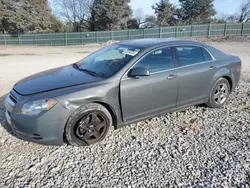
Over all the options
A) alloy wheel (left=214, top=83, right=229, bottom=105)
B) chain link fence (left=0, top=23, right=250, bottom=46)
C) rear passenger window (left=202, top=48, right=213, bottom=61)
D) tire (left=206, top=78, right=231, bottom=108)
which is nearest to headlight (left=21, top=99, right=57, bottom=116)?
rear passenger window (left=202, top=48, right=213, bottom=61)

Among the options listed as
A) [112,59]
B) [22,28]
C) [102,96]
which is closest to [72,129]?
[102,96]

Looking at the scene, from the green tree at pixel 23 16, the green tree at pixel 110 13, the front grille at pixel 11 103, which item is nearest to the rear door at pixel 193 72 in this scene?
the front grille at pixel 11 103

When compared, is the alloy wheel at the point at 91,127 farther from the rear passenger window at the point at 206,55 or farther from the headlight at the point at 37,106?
the rear passenger window at the point at 206,55

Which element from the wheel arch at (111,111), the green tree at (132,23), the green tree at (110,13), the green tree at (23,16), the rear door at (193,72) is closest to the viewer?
the wheel arch at (111,111)

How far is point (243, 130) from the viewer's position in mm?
3516

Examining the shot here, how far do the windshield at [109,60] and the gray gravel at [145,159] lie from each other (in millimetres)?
1069

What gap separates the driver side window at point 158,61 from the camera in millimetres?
3369

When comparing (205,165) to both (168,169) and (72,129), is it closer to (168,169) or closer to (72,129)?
(168,169)

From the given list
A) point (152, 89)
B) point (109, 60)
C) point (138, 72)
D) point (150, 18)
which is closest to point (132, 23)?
point (150, 18)

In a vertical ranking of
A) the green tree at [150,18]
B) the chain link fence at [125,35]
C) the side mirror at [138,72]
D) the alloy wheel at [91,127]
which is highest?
the green tree at [150,18]

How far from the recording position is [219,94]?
4352mm

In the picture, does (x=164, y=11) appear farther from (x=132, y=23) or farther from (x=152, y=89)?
(x=152, y=89)

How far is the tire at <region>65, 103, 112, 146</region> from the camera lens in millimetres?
2890

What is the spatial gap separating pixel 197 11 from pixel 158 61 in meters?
40.1
